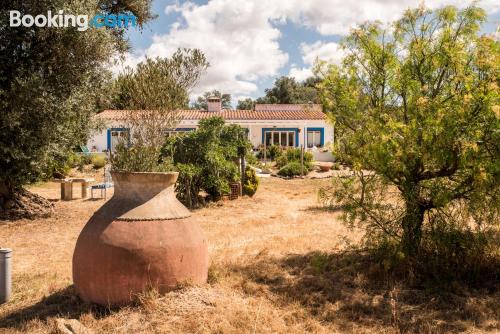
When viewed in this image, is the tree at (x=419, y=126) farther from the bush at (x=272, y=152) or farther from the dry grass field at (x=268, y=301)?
the bush at (x=272, y=152)

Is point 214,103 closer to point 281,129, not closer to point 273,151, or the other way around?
point 281,129

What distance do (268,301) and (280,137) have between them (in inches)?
1248

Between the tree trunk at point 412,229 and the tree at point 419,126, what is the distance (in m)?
0.01

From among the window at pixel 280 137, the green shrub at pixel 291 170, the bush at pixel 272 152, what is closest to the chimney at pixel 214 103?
the window at pixel 280 137

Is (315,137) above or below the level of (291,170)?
above

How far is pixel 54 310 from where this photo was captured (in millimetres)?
4996

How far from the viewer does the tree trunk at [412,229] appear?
19.2ft

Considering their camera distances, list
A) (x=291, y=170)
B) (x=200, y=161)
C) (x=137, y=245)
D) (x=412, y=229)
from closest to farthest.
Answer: (x=137, y=245) → (x=412, y=229) → (x=200, y=161) → (x=291, y=170)

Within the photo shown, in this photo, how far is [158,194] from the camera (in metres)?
5.08

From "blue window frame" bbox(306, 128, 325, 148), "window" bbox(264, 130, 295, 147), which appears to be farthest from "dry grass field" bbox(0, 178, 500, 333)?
"blue window frame" bbox(306, 128, 325, 148)

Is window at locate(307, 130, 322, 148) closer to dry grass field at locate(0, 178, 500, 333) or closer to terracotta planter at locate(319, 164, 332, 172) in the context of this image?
terracotta planter at locate(319, 164, 332, 172)

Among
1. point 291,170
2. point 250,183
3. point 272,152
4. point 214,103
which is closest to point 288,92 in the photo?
point 214,103

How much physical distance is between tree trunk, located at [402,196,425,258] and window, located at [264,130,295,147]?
30.4 m

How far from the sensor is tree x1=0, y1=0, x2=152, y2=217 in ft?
33.2
